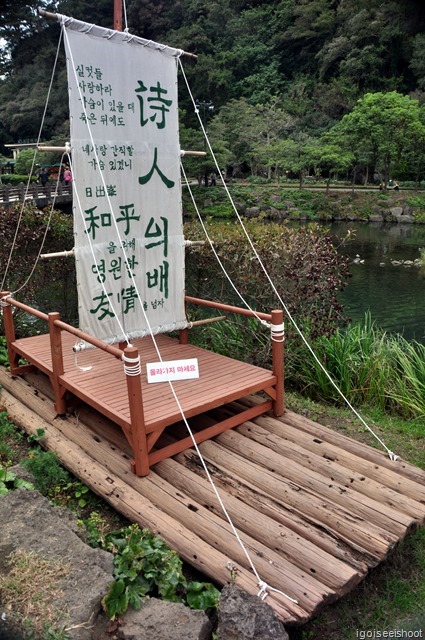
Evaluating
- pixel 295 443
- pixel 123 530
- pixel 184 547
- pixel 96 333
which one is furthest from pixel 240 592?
pixel 96 333

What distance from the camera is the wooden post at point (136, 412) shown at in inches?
122

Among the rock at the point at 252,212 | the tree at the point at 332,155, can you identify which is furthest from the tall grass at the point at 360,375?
the tree at the point at 332,155

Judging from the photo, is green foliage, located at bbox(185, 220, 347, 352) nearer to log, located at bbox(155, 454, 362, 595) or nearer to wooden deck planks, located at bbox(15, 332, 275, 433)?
wooden deck planks, located at bbox(15, 332, 275, 433)

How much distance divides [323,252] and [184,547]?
3676mm

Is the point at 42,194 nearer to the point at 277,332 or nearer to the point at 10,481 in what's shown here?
the point at 277,332

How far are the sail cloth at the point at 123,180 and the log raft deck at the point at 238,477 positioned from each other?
0.50 m

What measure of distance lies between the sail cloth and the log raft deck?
0.50m

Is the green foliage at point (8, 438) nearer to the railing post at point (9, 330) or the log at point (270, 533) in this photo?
the railing post at point (9, 330)

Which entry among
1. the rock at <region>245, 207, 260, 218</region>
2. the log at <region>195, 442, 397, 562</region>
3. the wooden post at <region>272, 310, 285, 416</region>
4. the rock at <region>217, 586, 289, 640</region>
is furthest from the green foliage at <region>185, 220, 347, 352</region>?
the rock at <region>245, 207, 260, 218</region>

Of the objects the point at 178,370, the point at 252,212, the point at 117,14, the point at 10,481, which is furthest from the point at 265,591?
the point at 252,212

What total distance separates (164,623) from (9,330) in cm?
360

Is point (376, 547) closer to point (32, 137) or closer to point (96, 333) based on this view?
point (96, 333)

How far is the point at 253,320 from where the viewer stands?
5797mm

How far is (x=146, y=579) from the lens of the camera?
237 centimetres
